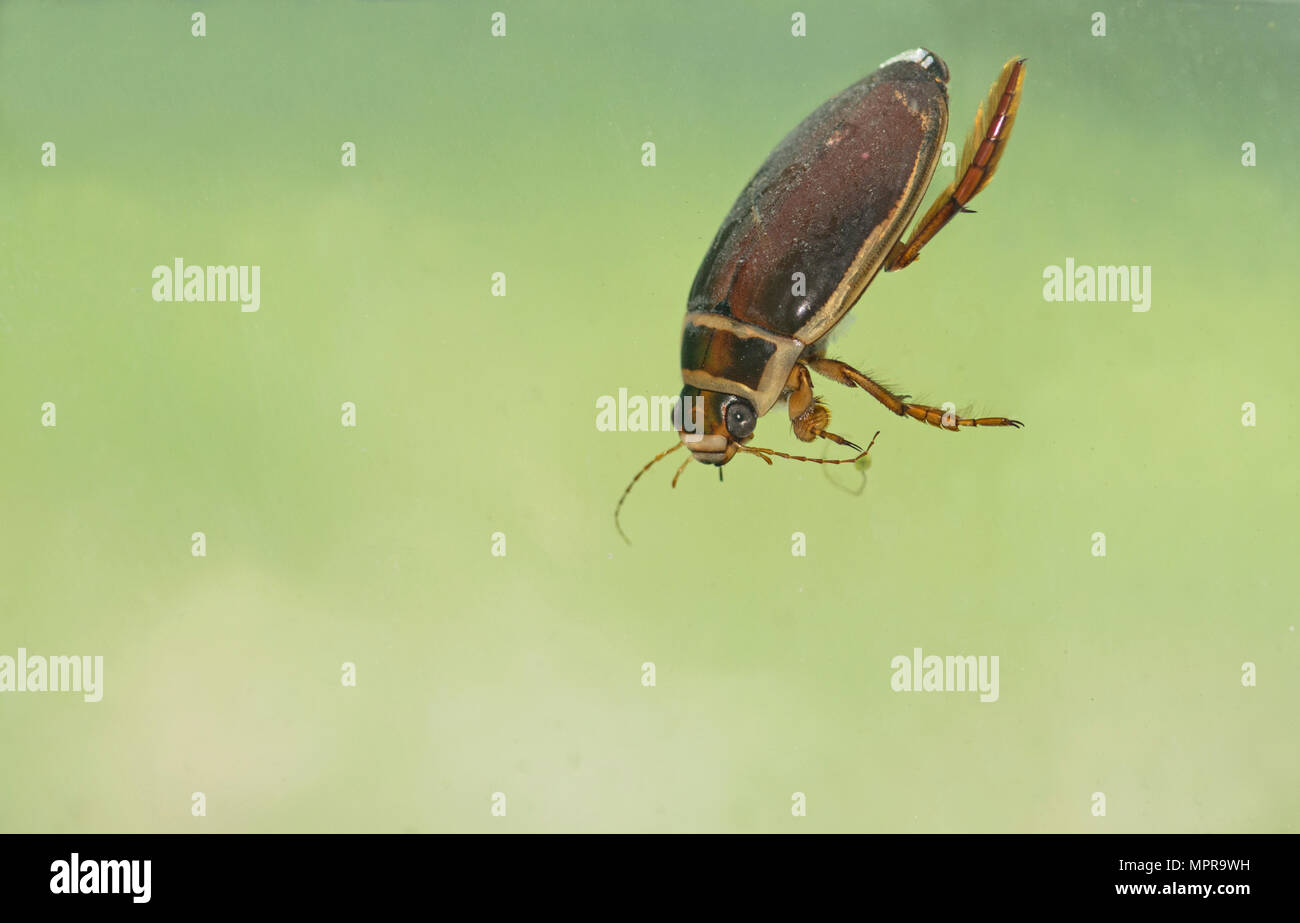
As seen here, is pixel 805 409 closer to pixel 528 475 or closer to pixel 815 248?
pixel 815 248

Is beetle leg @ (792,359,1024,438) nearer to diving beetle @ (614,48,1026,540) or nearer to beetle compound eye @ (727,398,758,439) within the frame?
diving beetle @ (614,48,1026,540)

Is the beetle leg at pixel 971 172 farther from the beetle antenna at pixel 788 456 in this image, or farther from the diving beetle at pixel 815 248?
the beetle antenna at pixel 788 456

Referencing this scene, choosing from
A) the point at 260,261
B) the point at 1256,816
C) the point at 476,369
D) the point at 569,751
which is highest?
the point at 260,261

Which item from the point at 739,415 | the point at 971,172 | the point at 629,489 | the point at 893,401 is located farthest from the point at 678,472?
the point at 971,172

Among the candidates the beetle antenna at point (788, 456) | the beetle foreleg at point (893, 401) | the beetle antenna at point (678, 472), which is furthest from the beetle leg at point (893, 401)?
the beetle antenna at point (678, 472)
